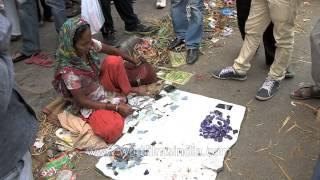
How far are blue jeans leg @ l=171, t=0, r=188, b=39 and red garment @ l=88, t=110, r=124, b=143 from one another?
5.61 ft

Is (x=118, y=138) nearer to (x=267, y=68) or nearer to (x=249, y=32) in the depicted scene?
(x=249, y=32)

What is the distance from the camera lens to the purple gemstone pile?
3.30 m

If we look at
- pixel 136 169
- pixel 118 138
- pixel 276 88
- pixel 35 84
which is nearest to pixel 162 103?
pixel 118 138

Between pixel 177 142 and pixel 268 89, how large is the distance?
3.66 feet

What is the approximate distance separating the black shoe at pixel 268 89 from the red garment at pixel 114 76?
1260 millimetres

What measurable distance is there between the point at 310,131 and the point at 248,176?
2.64 ft

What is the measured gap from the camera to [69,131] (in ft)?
11.3

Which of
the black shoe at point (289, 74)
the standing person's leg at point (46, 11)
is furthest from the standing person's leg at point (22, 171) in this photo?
the standing person's leg at point (46, 11)

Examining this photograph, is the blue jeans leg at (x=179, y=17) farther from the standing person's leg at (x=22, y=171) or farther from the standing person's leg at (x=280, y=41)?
the standing person's leg at (x=22, y=171)

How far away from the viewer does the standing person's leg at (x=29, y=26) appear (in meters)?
4.56

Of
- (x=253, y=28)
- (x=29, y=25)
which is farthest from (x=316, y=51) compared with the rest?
(x=29, y=25)

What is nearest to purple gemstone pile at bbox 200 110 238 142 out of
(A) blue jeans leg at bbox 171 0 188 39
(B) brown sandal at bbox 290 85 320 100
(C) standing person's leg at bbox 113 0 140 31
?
(B) brown sandal at bbox 290 85 320 100

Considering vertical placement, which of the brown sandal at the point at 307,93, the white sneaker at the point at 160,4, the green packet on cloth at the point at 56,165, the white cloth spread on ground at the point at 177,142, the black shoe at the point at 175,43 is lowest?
the green packet on cloth at the point at 56,165

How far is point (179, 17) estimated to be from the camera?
15.2ft
